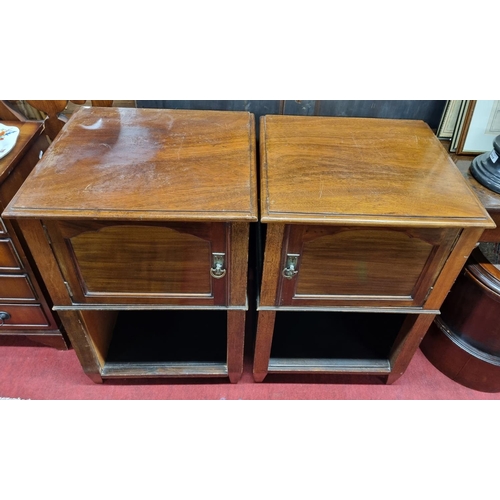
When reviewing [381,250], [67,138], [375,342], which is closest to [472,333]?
[375,342]

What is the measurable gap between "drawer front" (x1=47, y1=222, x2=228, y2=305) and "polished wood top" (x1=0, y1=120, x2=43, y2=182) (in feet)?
0.89

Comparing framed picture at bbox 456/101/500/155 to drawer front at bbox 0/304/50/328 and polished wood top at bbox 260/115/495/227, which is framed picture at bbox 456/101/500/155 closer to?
polished wood top at bbox 260/115/495/227

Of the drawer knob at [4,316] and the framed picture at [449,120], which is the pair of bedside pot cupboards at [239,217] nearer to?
the framed picture at [449,120]

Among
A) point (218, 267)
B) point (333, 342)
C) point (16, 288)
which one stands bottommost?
point (333, 342)

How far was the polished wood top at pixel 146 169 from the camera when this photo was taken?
2.60 feet

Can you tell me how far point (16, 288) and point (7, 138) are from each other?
0.42 meters

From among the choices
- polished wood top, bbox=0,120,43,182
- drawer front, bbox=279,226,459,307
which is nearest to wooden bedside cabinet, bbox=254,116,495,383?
drawer front, bbox=279,226,459,307

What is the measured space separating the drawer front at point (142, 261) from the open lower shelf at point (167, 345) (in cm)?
30

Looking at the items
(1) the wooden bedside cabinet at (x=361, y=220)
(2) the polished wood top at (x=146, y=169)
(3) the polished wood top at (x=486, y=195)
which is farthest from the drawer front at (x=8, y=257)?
(3) the polished wood top at (x=486, y=195)

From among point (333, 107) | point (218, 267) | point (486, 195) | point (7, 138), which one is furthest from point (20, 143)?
point (486, 195)

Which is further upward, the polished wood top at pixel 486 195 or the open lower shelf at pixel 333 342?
the polished wood top at pixel 486 195

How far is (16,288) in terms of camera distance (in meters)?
1.13

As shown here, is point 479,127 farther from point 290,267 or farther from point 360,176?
point 290,267

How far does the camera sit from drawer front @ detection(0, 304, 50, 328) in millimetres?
1180
